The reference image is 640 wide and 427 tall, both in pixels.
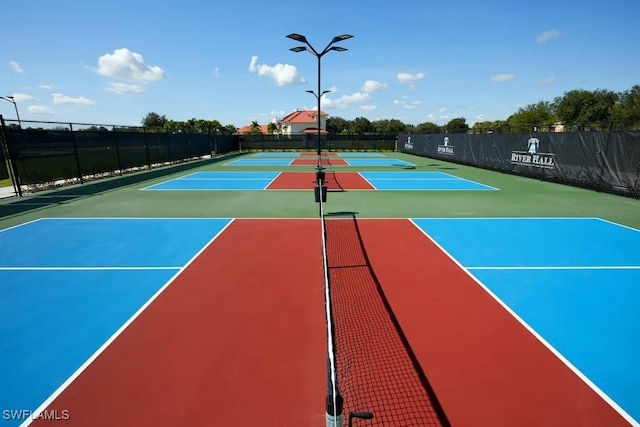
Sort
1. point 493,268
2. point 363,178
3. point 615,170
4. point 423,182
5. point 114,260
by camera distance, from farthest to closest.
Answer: point 363,178 → point 423,182 → point 615,170 → point 114,260 → point 493,268

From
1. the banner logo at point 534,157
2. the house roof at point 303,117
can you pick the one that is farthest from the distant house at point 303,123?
the banner logo at point 534,157

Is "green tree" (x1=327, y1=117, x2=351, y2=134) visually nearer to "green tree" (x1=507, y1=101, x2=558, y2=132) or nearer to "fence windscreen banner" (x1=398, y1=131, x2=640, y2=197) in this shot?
"green tree" (x1=507, y1=101, x2=558, y2=132)

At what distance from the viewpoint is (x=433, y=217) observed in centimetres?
1129

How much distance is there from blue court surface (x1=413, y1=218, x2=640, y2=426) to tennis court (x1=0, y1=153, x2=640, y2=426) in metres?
0.03

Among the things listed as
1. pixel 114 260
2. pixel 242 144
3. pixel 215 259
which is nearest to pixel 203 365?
pixel 215 259

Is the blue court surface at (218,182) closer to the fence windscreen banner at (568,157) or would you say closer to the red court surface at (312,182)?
the red court surface at (312,182)

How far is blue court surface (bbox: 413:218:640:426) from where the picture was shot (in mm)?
4305

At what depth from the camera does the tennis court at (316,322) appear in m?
3.67

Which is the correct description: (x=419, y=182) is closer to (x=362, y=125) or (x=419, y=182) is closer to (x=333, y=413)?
(x=333, y=413)

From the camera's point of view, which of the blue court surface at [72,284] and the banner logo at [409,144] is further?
the banner logo at [409,144]

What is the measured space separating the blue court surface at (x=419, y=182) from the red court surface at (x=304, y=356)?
10820 mm

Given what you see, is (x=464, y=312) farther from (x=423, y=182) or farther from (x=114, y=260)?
(x=423, y=182)

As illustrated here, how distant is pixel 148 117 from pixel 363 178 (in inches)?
4944

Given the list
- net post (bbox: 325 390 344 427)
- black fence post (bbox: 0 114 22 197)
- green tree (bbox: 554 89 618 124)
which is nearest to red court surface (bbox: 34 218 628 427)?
net post (bbox: 325 390 344 427)
